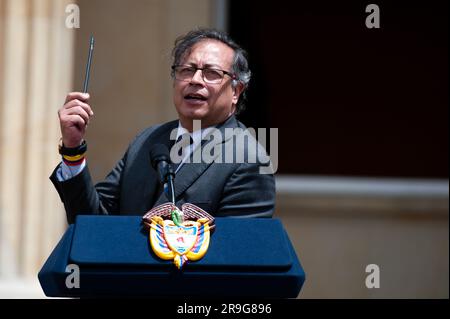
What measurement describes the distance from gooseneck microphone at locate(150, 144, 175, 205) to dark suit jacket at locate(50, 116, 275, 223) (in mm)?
170

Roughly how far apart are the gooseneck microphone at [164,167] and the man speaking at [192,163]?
189 millimetres

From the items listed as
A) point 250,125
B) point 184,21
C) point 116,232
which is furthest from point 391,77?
point 116,232

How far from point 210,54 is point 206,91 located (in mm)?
149

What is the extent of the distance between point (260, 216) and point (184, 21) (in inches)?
136

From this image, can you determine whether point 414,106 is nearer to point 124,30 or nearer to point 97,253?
point 124,30

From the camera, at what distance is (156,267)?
9.94ft

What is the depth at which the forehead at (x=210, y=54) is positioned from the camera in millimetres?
3643

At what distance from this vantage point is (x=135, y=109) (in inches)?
268

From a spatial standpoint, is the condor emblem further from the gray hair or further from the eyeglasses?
the gray hair
